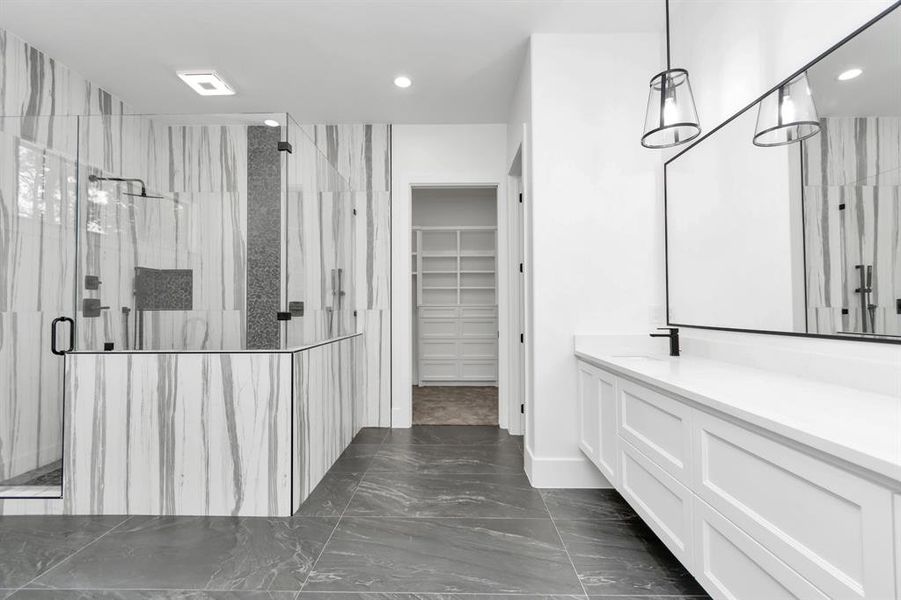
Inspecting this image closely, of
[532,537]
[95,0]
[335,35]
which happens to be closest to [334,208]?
[335,35]

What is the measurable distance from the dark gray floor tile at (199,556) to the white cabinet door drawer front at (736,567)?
1448mm

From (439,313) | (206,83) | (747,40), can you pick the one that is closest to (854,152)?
(747,40)

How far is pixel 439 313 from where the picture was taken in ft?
20.3

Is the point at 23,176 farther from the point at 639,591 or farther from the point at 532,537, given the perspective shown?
the point at 639,591

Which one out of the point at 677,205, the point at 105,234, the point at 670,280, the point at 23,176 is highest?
the point at 23,176

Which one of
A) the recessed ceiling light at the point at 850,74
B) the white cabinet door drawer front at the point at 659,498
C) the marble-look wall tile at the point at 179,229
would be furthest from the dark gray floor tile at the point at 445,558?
the recessed ceiling light at the point at 850,74

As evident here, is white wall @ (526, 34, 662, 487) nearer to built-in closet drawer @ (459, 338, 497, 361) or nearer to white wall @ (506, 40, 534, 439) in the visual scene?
white wall @ (506, 40, 534, 439)

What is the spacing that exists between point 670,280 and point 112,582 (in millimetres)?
3056

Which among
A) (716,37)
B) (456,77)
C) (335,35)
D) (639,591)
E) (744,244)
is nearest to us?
(639,591)

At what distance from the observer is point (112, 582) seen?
67.6 inches

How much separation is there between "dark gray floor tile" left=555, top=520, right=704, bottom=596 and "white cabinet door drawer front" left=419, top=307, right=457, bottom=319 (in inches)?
162

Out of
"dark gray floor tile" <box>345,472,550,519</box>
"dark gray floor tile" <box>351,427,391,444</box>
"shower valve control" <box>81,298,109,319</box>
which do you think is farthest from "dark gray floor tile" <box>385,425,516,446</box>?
"shower valve control" <box>81,298,109,319</box>

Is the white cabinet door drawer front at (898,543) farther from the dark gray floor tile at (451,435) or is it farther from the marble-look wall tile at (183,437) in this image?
the dark gray floor tile at (451,435)

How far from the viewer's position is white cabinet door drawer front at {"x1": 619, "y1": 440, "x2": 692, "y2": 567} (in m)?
1.47
